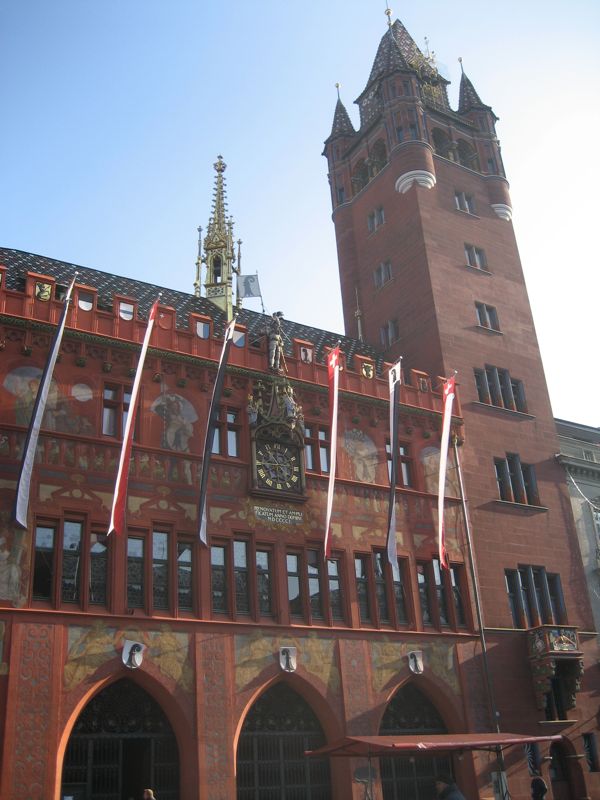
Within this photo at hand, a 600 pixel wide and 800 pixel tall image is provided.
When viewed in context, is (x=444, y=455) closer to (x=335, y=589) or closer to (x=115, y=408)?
(x=335, y=589)

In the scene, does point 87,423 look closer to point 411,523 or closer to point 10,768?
point 10,768

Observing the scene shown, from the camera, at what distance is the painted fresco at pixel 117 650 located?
20.9m

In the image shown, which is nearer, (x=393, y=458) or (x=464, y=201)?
(x=393, y=458)

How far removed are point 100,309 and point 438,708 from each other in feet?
53.6

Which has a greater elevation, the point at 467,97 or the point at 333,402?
the point at 467,97

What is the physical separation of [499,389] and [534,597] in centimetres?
843

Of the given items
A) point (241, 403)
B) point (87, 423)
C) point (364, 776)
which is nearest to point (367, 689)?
point (364, 776)

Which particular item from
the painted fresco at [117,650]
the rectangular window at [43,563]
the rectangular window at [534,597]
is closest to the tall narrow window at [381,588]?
the rectangular window at [534,597]

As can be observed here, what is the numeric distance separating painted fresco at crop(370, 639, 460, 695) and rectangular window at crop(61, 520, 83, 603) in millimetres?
9223

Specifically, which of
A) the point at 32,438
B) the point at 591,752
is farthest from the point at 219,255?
the point at 591,752

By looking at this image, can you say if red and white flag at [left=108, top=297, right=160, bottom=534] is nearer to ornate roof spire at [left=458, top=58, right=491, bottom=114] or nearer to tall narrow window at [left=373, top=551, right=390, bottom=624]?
tall narrow window at [left=373, top=551, right=390, bottom=624]

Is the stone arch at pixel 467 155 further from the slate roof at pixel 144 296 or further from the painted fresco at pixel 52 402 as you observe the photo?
the painted fresco at pixel 52 402

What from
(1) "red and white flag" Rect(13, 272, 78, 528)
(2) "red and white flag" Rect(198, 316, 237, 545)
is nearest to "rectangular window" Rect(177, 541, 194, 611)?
(2) "red and white flag" Rect(198, 316, 237, 545)

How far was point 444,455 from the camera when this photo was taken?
28.8 m
